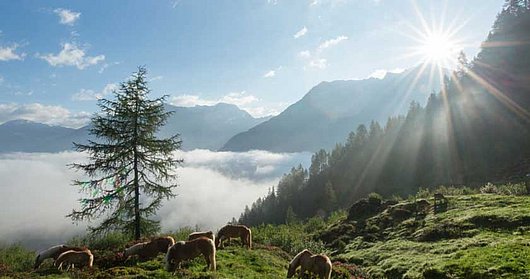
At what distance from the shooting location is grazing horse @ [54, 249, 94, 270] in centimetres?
1684

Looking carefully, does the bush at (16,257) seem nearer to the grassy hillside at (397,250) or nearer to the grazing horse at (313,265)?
the grassy hillside at (397,250)

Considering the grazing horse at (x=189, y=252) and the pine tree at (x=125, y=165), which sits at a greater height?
the pine tree at (x=125, y=165)

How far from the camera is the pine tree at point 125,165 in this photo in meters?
26.0

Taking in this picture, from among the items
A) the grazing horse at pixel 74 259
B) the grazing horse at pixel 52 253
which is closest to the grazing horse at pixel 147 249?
the grazing horse at pixel 74 259

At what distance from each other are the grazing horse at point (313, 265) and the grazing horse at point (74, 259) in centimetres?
1000

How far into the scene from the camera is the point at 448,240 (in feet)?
71.6

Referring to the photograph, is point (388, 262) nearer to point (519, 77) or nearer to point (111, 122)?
point (111, 122)

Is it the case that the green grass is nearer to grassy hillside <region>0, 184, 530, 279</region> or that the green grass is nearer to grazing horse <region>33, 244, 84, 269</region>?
grassy hillside <region>0, 184, 530, 279</region>

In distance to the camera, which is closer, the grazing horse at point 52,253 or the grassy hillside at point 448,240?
the grassy hillside at point 448,240

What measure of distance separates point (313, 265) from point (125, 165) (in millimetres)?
16836

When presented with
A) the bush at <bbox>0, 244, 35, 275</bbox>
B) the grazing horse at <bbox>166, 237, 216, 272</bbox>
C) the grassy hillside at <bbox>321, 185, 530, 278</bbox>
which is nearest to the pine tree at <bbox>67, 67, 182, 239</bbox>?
the bush at <bbox>0, 244, 35, 275</bbox>

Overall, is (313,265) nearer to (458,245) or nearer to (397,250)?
(458,245)

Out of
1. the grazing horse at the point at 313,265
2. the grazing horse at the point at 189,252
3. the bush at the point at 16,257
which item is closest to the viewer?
the grazing horse at the point at 313,265

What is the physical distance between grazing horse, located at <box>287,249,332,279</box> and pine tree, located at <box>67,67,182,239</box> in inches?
557
